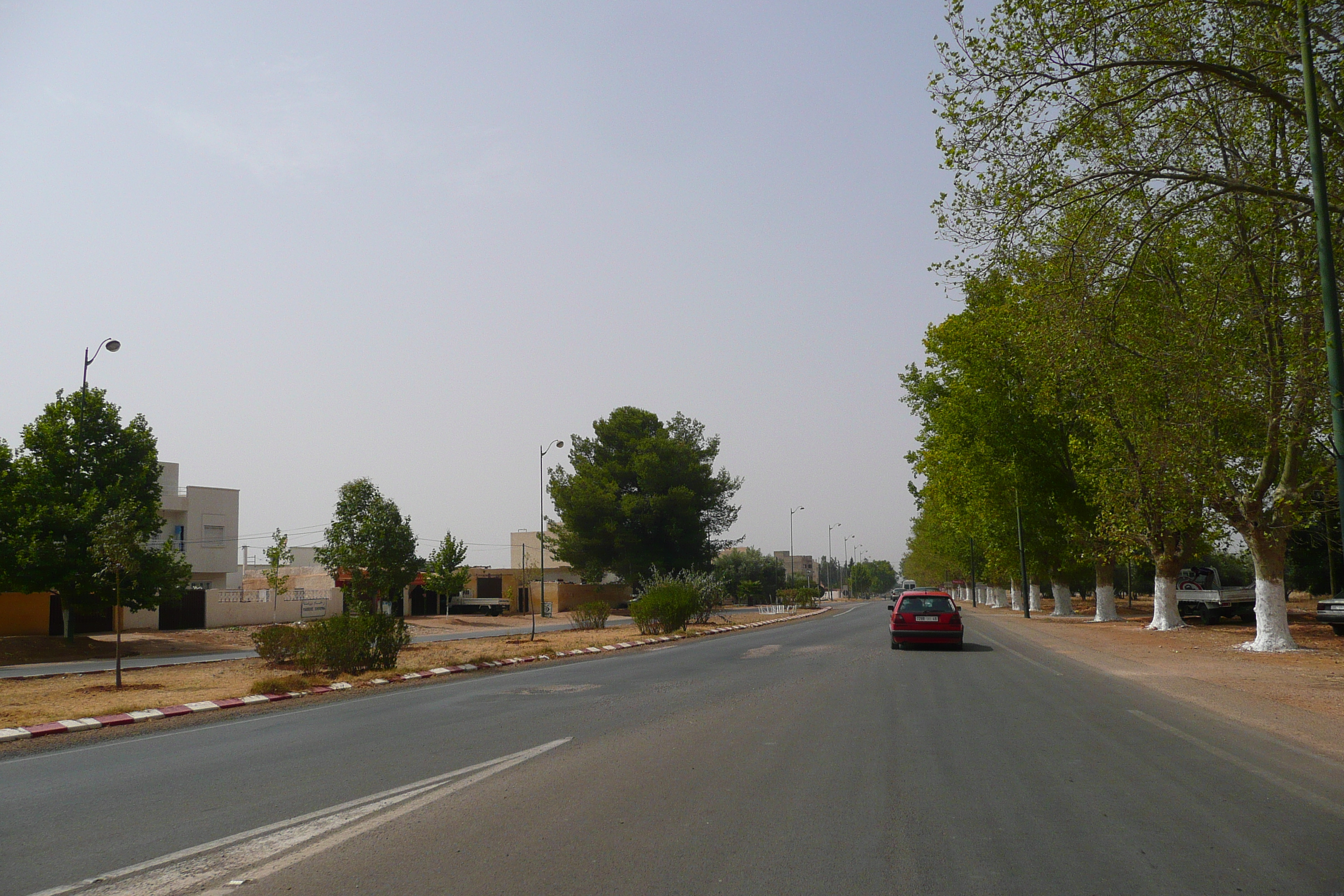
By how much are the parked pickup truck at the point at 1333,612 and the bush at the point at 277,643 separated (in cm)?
2831

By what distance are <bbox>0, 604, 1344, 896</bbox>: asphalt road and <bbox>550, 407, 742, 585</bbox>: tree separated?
52013mm

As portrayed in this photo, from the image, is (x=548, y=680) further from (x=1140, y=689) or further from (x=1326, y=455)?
(x=1326, y=455)

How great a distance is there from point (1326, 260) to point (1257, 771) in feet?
27.9

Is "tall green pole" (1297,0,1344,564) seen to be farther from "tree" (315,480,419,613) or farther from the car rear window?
"tree" (315,480,419,613)

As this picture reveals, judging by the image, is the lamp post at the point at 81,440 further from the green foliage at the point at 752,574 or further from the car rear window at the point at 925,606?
the green foliage at the point at 752,574

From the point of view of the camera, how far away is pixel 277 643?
22.4 meters

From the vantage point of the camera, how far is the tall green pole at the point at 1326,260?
1266 cm

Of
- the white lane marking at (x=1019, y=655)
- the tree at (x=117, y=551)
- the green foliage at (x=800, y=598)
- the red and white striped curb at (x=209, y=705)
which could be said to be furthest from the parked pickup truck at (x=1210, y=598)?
the green foliage at (x=800, y=598)

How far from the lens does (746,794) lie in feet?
22.8

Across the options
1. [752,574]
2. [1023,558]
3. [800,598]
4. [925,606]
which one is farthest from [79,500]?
[752,574]

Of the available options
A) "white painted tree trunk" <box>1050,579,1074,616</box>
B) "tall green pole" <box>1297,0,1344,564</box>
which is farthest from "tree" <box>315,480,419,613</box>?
"white painted tree trunk" <box>1050,579,1074,616</box>

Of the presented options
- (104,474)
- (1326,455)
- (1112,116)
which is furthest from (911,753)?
(104,474)

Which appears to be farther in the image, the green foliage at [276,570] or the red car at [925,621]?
the green foliage at [276,570]

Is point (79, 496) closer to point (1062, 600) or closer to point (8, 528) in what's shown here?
point (8, 528)
